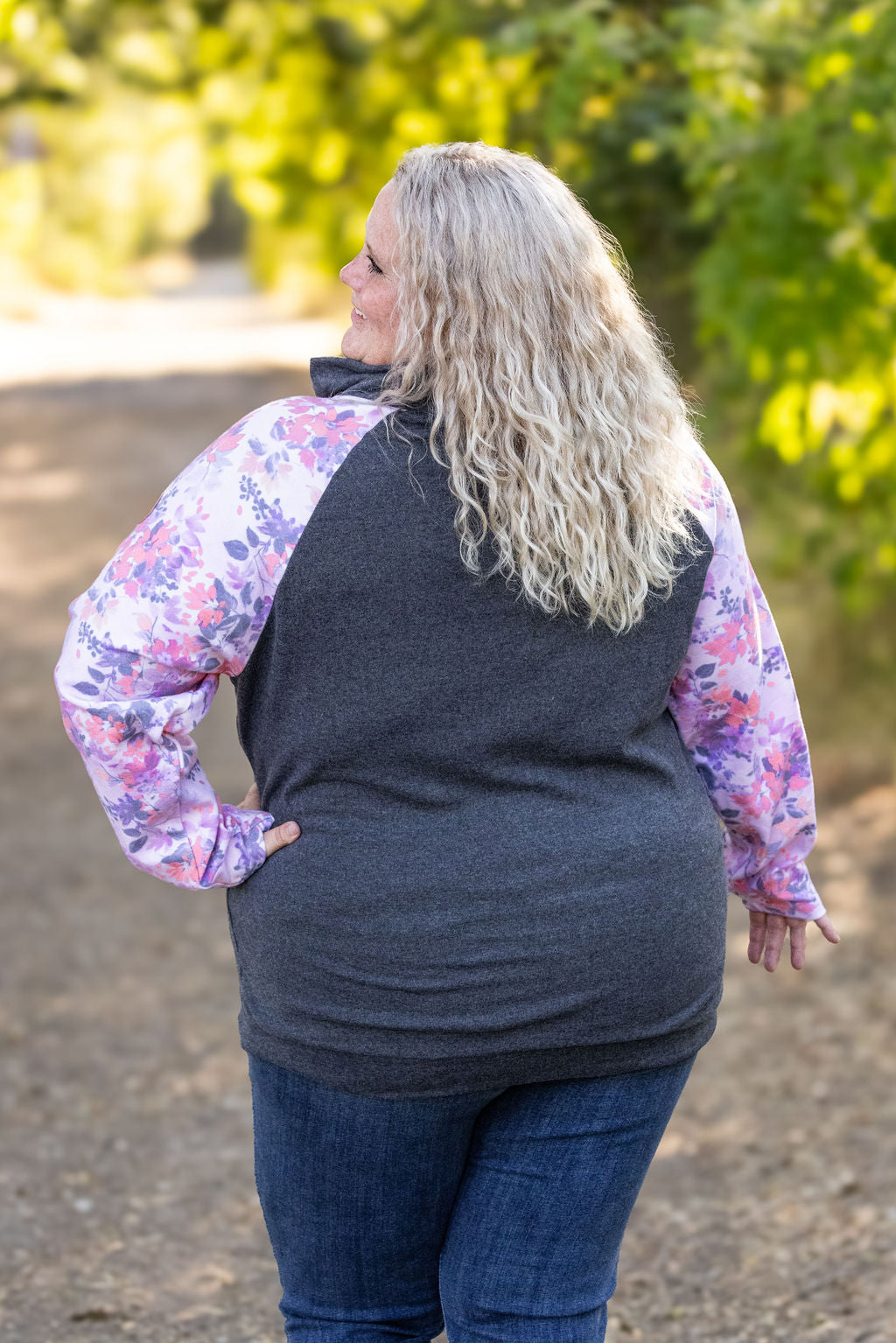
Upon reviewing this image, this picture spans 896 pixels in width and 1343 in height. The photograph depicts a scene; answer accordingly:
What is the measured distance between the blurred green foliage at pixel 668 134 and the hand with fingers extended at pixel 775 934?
1.87 meters

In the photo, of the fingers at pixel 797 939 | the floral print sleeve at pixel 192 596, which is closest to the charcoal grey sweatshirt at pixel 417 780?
the floral print sleeve at pixel 192 596

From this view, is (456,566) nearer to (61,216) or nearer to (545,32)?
(545,32)

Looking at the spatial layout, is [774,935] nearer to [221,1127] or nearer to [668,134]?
[221,1127]

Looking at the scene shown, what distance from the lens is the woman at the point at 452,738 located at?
1.36 metres

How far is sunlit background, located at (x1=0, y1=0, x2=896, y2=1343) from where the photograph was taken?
9.63 ft

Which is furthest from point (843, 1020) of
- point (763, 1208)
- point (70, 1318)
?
point (70, 1318)

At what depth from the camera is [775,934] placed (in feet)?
6.09

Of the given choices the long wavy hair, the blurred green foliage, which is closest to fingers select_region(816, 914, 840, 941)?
the long wavy hair

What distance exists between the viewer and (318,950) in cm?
142

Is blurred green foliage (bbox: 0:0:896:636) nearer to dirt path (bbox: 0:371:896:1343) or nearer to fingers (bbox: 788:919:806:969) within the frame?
dirt path (bbox: 0:371:896:1343)

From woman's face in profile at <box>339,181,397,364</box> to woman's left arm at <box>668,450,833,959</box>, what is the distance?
357 millimetres

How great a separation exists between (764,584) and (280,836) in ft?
15.8

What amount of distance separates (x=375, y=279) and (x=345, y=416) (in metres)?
0.17

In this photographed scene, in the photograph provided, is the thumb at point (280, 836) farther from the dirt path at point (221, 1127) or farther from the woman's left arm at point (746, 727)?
the dirt path at point (221, 1127)
